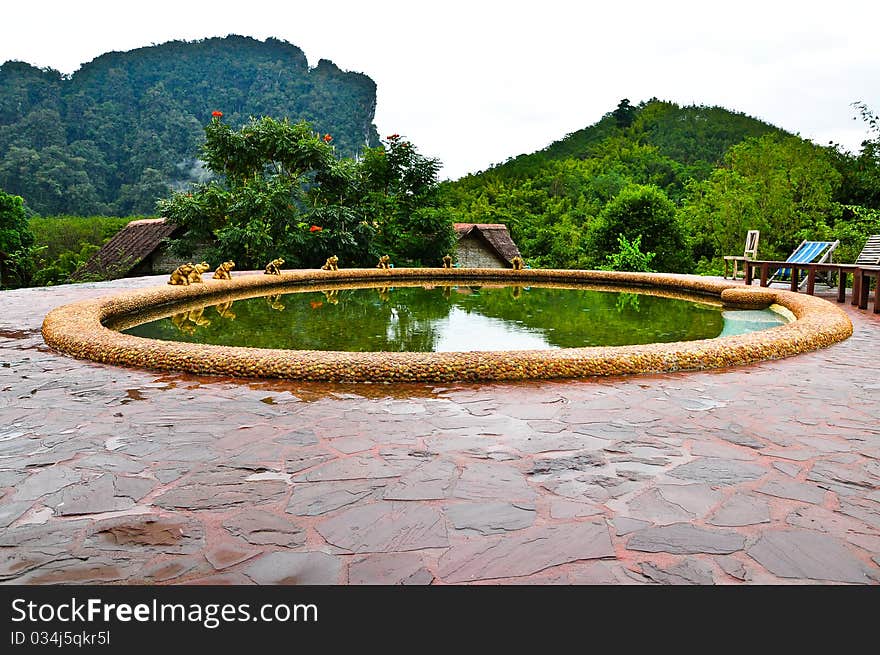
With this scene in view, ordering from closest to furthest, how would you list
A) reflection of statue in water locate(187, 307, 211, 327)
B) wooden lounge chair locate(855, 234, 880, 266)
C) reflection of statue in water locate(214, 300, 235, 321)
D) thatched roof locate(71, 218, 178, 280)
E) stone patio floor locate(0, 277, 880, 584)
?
stone patio floor locate(0, 277, 880, 584) < reflection of statue in water locate(187, 307, 211, 327) < reflection of statue in water locate(214, 300, 235, 321) < wooden lounge chair locate(855, 234, 880, 266) < thatched roof locate(71, 218, 178, 280)

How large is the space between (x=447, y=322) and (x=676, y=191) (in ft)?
82.2

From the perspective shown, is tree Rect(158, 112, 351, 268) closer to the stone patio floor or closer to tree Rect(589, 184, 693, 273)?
tree Rect(589, 184, 693, 273)

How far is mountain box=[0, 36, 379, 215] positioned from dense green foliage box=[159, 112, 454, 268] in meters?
5.07

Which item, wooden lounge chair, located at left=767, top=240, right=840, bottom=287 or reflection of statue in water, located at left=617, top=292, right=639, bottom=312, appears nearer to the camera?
wooden lounge chair, located at left=767, top=240, right=840, bottom=287

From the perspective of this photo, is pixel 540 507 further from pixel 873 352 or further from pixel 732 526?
pixel 873 352

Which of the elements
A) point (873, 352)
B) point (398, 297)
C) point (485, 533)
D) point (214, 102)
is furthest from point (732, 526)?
point (214, 102)

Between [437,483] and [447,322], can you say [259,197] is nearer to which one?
[447,322]

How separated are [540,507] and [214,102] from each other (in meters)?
45.9

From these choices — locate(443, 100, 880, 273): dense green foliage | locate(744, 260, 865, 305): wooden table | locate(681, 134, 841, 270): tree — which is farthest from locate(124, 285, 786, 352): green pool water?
locate(681, 134, 841, 270): tree

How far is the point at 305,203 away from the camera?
50.2 ft

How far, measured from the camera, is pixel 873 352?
4602 mm

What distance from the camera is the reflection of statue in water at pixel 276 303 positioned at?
26.8 feet

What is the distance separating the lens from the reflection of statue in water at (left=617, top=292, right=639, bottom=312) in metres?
8.62

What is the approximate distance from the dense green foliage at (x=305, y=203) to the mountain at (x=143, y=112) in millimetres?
5073
